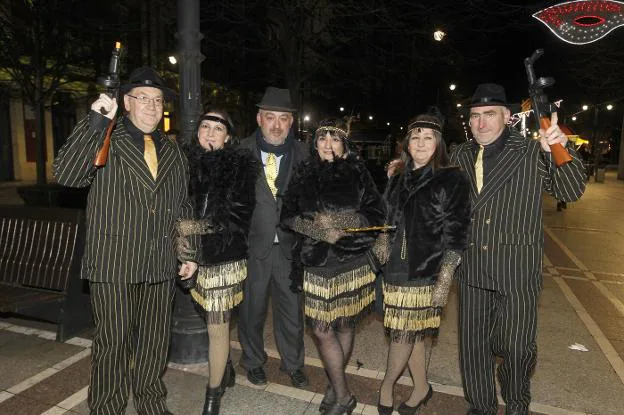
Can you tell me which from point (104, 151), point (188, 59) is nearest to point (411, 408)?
point (104, 151)

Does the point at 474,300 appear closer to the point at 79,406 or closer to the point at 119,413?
the point at 119,413

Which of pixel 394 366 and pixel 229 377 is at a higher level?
pixel 394 366

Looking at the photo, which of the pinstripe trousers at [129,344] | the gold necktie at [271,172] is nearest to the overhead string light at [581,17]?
the gold necktie at [271,172]

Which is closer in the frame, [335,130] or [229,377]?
[335,130]

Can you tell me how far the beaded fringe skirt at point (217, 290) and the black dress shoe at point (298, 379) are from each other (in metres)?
0.86

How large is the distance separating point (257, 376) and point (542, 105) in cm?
279

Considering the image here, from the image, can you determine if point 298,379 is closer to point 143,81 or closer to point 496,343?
point 496,343

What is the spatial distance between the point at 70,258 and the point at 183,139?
179cm

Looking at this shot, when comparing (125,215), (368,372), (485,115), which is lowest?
(368,372)

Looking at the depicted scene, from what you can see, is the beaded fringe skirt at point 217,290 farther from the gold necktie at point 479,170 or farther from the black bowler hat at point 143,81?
the gold necktie at point 479,170

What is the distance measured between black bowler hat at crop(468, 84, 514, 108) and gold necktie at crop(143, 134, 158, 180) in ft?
6.61

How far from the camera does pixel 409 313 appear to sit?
9.98 ft

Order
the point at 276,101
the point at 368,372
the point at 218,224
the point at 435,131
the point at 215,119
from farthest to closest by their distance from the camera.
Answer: the point at 368,372, the point at 276,101, the point at 215,119, the point at 218,224, the point at 435,131

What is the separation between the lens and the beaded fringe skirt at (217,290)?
3.20m
